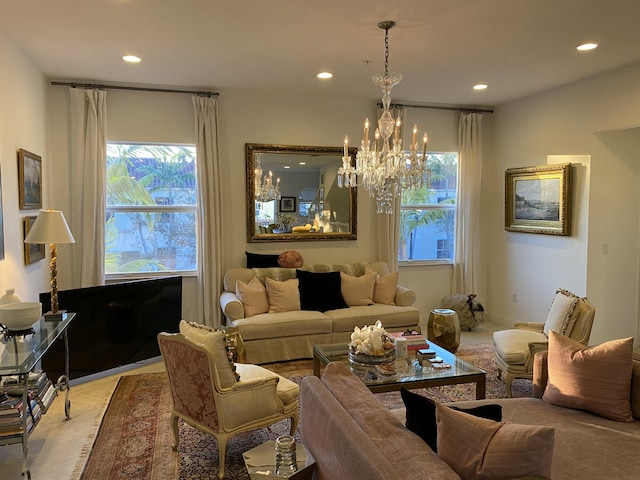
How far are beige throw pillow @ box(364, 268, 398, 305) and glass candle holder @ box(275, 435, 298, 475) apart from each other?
3.42m

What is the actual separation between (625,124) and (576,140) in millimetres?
565

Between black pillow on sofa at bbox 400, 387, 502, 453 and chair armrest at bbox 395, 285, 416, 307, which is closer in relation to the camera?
black pillow on sofa at bbox 400, 387, 502, 453

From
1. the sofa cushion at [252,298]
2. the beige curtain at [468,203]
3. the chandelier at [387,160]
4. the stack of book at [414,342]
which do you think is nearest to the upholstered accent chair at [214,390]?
the stack of book at [414,342]

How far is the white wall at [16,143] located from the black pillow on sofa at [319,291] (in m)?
2.51

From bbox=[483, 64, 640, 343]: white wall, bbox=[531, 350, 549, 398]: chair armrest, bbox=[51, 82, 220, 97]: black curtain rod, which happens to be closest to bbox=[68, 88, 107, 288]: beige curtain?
bbox=[51, 82, 220, 97]: black curtain rod

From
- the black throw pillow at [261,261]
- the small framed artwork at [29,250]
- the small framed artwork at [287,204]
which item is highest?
the small framed artwork at [287,204]

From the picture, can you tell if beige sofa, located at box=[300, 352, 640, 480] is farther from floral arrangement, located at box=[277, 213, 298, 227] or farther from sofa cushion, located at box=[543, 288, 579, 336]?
floral arrangement, located at box=[277, 213, 298, 227]

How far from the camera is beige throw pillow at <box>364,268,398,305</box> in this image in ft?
17.3

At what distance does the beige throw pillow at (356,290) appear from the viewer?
17.0ft

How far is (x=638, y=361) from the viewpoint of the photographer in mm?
2596

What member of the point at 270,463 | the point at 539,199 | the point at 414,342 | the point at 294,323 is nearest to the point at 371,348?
the point at 414,342

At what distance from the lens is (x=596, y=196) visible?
4984mm

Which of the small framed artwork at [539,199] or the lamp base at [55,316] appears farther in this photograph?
the small framed artwork at [539,199]

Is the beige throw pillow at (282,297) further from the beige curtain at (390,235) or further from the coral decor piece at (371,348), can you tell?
the coral decor piece at (371,348)
